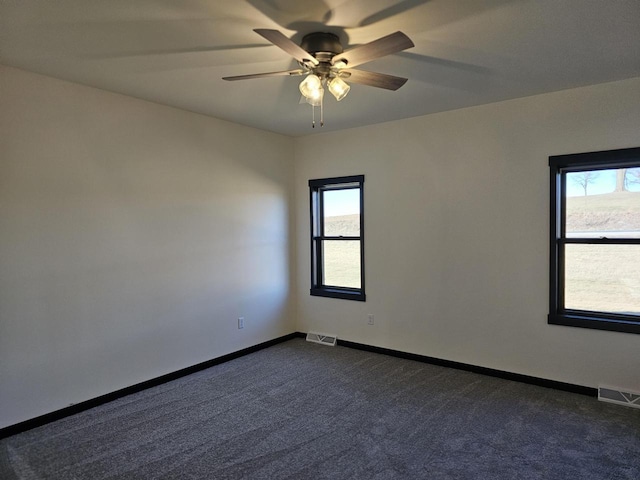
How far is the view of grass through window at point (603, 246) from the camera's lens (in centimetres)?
335

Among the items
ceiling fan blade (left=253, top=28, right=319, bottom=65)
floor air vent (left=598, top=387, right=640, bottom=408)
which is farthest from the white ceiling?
floor air vent (left=598, top=387, right=640, bottom=408)

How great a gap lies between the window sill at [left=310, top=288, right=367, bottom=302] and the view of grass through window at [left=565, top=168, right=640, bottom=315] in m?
2.14

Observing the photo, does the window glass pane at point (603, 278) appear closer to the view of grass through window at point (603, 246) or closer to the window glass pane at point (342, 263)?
→ the view of grass through window at point (603, 246)

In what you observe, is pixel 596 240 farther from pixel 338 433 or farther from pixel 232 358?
pixel 232 358

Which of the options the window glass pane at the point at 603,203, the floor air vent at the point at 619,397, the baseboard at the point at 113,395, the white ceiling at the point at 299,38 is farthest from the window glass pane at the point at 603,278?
the baseboard at the point at 113,395

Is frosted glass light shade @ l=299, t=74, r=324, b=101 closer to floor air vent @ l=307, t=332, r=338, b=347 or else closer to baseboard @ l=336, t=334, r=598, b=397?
baseboard @ l=336, t=334, r=598, b=397

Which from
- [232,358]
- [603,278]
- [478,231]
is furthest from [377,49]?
[232,358]

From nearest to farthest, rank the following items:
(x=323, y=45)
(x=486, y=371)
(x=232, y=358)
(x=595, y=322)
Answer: (x=323, y=45) < (x=595, y=322) < (x=486, y=371) < (x=232, y=358)

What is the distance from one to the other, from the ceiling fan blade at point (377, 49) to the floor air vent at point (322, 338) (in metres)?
3.50

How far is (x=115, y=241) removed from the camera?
11.4ft

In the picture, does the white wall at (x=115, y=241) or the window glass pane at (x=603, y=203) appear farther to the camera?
the window glass pane at (x=603, y=203)

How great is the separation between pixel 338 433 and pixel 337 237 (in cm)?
267

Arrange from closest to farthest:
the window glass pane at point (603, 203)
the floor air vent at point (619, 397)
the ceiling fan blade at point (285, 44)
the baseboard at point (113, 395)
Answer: the ceiling fan blade at point (285, 44)
the baseboard at point (113, 395)
the floor air vent at point (619, 397)
the window glass pane at point (603, 203)

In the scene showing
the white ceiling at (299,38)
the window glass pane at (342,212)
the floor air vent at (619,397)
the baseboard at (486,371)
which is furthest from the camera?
the window glass pane at (342,212)
